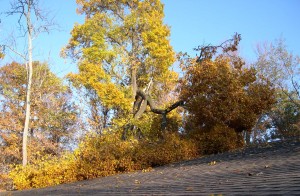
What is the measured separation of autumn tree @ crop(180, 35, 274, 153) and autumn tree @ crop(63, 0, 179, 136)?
5896mm

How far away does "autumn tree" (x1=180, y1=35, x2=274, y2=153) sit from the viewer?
13758 millimetres

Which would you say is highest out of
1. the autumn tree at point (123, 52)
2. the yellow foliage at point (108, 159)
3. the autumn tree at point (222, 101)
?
the autumn tree at point (123, 52)

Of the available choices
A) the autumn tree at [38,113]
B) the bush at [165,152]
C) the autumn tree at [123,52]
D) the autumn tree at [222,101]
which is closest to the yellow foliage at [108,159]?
the bush at [165,152]

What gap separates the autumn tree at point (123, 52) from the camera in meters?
20.8

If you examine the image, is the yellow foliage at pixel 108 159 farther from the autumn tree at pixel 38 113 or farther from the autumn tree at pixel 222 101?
the autumn tree at pixel 38 113

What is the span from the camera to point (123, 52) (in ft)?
73.1

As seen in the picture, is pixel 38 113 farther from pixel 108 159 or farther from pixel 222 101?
pixel 222 101

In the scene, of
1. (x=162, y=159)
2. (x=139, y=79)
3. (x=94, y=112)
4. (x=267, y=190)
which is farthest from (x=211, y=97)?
(x=94, y=112)

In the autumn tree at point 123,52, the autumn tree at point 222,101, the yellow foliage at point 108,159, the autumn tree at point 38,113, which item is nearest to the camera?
the yellow foliage at point 108,159

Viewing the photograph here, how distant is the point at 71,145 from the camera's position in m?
27.0

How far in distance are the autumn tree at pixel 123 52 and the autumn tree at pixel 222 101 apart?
5.90 metres

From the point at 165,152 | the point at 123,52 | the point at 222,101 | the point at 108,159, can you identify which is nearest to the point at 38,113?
the point at 123,52

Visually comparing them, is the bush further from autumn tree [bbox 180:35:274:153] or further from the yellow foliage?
autumn tree [bbox 180:35:274:153]

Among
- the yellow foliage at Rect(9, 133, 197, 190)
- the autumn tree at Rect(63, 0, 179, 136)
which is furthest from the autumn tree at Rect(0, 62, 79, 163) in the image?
the yellow foliage at Rect(9, 133, 197, 190)
